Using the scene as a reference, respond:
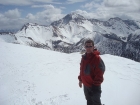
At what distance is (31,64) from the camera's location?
67.8ft

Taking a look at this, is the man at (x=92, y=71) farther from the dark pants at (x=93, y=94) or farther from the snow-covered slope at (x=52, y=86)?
the snow-covered slope at (x=52, y=86)

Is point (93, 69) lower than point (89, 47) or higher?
lower

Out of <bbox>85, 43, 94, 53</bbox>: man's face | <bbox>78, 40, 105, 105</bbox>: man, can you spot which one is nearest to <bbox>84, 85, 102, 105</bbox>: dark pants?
<bbox>78, 40, 105, 105</bbox>: man

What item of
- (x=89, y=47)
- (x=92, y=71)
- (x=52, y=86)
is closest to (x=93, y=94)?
(x=92, y=71)

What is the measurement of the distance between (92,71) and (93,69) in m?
0.11

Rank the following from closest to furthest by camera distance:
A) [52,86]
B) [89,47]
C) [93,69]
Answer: [93,69] → [89,47] → [52,86]

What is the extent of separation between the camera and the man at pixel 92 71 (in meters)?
6.29

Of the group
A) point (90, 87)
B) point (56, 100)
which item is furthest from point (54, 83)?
point (90, 87)

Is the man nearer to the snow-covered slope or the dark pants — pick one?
the dark pants

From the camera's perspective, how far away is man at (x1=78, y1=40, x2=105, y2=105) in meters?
6.29

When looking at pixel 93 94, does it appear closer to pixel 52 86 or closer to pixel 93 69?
pixel 93 69

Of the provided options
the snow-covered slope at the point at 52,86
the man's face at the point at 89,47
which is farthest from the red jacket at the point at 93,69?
the snow-covered slope at the point at 52,86

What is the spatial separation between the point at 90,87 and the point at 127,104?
201 inches

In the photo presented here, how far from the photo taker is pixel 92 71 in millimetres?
6410
